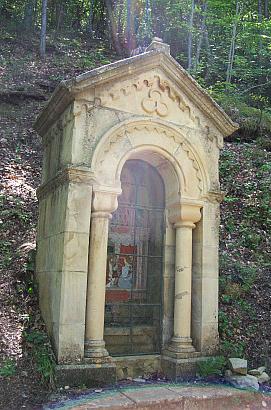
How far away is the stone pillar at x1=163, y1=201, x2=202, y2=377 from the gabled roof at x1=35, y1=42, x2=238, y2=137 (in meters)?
1.38

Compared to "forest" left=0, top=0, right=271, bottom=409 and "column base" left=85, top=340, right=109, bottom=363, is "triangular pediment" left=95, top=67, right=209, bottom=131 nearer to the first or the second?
"forest" left=0, top=0, right=271, bottom=409

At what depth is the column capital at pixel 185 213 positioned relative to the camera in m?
5.57

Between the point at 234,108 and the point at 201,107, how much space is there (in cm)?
947

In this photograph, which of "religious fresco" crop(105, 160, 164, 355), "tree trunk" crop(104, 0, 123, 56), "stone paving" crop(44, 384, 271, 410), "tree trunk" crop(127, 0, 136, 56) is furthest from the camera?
"tree trunk" crop(104, 0, 123, 56)

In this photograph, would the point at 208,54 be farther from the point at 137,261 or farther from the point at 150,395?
the point at 150,395

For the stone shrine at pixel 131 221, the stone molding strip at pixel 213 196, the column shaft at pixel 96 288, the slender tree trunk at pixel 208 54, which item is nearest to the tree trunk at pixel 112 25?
the slender tree trunk at pixel 208 54

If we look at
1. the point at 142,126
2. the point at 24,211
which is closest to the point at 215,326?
the point at 142,126

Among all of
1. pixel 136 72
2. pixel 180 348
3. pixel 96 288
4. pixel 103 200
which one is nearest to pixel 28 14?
pixel 136 72

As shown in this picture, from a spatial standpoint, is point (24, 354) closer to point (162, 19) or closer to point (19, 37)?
point (19, 37)

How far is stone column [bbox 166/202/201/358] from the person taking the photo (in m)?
5.36

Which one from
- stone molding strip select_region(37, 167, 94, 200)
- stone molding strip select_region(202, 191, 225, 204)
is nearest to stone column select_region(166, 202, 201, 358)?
stone molding strip select_region(202, 191, 225, 204)

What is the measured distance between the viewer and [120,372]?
16.9ft

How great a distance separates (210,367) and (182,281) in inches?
44.6

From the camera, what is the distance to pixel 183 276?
5516 mm
